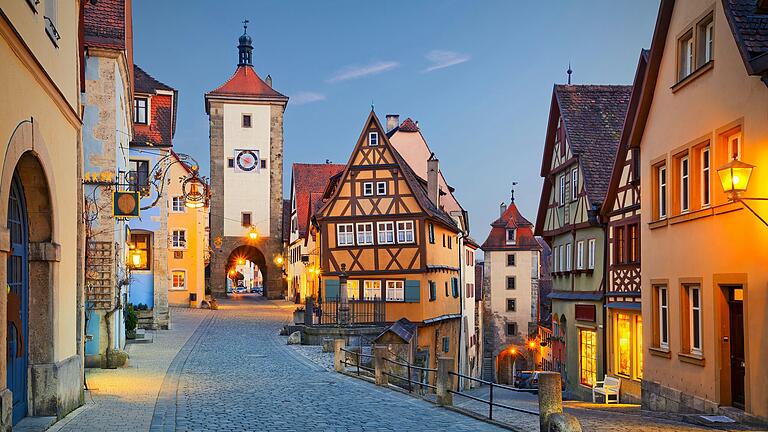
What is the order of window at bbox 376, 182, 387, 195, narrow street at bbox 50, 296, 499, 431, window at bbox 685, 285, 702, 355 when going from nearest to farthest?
narrow street at bbox 50, 296, 499, 431 → window at bbox 685, 285, 702, 355 → window at bbox 376, 182, 387, 195

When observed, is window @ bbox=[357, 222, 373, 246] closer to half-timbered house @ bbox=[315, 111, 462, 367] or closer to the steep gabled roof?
half-timbered house @ bbox=[315, 111, 462, 367]

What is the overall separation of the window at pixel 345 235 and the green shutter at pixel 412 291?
310 cm

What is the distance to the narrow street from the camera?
13.4m

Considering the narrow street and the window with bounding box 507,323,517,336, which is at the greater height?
the narrow street

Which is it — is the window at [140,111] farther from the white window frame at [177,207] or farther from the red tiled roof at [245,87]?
the red tiled roof at [245,87]

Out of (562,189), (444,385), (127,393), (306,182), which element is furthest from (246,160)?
(444,385)

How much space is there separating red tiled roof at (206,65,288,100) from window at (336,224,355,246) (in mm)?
31866

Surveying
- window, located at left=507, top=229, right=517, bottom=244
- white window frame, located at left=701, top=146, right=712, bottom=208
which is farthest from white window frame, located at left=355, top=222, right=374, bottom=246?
window, located at left=507, top=229, right=517, bottom=244

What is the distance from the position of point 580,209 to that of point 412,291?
404 inches

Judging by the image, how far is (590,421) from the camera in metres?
14.2

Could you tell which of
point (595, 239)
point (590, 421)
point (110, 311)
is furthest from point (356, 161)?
point (590, 421)

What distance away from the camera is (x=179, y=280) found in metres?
54.4

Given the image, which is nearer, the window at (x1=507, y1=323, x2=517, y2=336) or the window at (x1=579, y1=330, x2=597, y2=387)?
the window at (x1=579, y1=330, x2=597, y2=387)

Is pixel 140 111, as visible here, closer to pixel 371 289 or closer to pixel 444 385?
pixel 371 289
